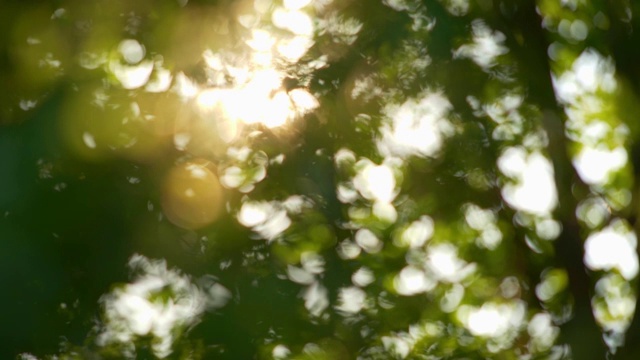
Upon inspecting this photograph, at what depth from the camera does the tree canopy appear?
2.19m

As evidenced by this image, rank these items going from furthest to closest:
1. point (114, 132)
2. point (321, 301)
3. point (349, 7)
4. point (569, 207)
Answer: point (569, 207) → point (349, 7) → point (321, 301) → point (114, 132)

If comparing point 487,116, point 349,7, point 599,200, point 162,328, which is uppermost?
point 349,7

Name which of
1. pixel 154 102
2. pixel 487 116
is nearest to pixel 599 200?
pixel 487 116

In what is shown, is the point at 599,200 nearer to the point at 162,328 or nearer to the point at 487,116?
the point at 487,116

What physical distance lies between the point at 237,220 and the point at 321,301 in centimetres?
37

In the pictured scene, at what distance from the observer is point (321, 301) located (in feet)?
8.81

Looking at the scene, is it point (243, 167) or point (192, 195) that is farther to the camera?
point (243, 167)

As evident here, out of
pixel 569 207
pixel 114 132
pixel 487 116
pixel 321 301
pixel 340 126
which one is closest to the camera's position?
pixel 114 132

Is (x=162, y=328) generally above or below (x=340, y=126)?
below

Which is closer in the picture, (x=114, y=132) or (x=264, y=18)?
(x=114, y=132)

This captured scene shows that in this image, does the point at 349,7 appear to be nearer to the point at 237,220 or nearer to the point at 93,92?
the point at 237,220

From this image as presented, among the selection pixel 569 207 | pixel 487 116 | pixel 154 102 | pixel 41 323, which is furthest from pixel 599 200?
pixel 41 323

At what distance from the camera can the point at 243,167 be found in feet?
9.53

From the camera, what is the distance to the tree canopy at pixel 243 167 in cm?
219
